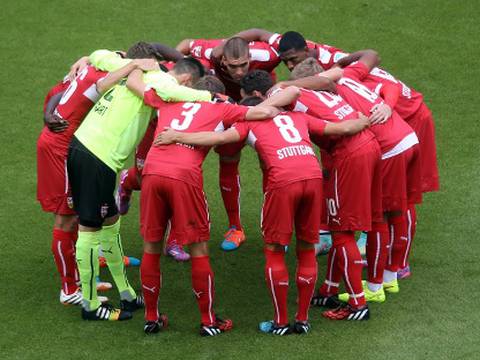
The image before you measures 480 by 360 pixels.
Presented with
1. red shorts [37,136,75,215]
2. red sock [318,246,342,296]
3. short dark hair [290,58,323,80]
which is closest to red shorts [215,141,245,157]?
short dark hair [290,58,323,80]

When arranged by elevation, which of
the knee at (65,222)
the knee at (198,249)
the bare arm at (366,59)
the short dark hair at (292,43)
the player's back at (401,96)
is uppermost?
the short dark hair at (292,43)

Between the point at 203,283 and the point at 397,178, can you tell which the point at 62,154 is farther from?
the point at 397,178

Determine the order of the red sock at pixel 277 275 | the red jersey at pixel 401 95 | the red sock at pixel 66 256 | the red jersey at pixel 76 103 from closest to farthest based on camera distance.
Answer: the red sock at pixel 277 275, the red jersey at pixel 76 103, the red sock at pixel 66 256, the red jersey at pixel 401 95

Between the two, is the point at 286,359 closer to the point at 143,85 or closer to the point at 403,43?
the point at 143,85

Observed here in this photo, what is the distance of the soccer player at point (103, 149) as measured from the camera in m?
9.03

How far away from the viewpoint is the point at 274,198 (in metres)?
8.75

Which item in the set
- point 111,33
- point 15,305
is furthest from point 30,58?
point 15,305

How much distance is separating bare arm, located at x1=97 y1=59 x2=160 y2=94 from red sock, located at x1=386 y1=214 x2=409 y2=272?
250cm

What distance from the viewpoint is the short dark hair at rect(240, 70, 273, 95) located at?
31.0ft

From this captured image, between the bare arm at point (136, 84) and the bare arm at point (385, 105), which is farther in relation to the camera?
the bare arm at point (385, 105)

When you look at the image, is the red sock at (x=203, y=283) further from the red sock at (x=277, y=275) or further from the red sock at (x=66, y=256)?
the red sock at (x=66, y=256)

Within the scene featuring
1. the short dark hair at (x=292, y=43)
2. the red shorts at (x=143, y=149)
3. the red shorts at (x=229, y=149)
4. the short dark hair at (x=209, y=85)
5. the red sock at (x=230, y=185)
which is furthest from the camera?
the red sock at (x=230, y=185)

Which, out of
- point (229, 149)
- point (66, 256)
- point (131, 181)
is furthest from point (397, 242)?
point (66, 256)

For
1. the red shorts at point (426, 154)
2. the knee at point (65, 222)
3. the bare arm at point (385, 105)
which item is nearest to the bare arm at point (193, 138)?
the knee at point (65, 222)
